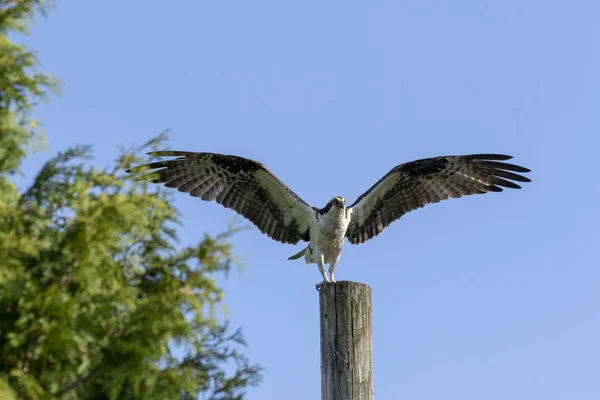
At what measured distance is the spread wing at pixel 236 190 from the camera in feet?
33.0

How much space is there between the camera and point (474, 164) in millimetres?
10734

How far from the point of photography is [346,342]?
619 cm

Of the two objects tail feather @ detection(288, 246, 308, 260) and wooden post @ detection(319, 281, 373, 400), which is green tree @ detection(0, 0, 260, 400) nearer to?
wooden post @ detection(319, 281, 373, 400)

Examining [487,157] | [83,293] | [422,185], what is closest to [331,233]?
[422,185]

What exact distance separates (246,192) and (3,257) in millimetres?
5930

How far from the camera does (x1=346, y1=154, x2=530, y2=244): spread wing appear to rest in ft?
33.5

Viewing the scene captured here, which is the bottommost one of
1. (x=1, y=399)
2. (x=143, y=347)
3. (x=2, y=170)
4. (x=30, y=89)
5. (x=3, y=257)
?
(x=1, y=399)

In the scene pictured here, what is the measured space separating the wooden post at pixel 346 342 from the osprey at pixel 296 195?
126 inches

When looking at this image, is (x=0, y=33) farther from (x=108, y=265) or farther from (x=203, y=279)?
(x=203, y=279)

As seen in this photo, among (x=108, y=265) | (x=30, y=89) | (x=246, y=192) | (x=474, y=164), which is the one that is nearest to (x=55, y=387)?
(x=108, y=265)

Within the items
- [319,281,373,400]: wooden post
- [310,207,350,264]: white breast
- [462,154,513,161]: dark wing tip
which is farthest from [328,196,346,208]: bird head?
[319,281,373,400]: wooden post

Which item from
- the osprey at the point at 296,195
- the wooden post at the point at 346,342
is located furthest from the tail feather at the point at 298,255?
the wooden post at the point at 346,342

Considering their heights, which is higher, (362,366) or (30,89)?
(30,89)

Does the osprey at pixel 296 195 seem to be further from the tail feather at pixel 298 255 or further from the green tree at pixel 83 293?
the green tree at pixel 83 293
